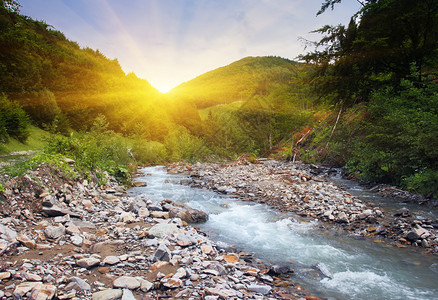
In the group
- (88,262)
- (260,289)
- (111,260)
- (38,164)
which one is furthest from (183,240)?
(38,164)

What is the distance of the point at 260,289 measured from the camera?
3.54m

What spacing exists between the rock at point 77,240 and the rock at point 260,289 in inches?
131

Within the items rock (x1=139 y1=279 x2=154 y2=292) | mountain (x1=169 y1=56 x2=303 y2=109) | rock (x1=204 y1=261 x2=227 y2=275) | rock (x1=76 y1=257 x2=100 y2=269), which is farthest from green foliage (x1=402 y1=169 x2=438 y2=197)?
mountain (x1=169 y1=56 x2=303 y2=109)

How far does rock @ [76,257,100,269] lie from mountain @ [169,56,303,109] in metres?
88.5

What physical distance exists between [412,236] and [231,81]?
12891 centimetres

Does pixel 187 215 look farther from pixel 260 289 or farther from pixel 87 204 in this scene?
pixel 260 289

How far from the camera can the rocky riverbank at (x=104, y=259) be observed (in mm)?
3016

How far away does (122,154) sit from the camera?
1908 centimetres

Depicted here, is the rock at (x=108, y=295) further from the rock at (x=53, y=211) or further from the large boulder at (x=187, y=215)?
the large boulder at (x=187, y=215)

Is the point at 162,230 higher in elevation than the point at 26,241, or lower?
lower

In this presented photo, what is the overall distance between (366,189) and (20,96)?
→ 2697cm

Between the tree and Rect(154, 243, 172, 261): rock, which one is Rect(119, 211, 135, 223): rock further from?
the tree

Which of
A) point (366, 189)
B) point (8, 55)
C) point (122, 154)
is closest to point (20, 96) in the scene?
point (8, 55)

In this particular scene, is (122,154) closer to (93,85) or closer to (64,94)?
(64,94)
